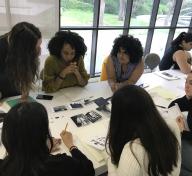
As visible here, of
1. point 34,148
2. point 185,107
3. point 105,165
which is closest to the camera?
point 34,148

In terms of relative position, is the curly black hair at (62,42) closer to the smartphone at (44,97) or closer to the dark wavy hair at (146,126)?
the smartphone at (44,97)

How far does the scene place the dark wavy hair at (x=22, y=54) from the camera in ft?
5.56

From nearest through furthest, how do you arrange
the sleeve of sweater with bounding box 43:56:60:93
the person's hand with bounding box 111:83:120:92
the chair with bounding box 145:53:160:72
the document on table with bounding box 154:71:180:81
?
1. the sleeve of sweater with bounding box 43:56:60:93
2. the person's hand with bounding box 111:83:120:92
3. the document on table with bounding box 154:71:180:81
4. the chair with bounding box 145:53:160:72

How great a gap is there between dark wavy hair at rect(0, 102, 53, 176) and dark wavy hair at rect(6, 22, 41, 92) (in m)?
0.87

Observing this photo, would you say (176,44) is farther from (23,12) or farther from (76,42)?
(23,12)

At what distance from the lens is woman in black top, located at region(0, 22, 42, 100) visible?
1696 mm

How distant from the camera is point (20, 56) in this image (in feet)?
5.59

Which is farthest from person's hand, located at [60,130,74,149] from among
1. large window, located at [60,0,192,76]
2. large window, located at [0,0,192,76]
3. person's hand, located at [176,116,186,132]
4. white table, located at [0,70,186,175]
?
large window, located at [60,0,192,76]

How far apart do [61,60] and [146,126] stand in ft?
4.45

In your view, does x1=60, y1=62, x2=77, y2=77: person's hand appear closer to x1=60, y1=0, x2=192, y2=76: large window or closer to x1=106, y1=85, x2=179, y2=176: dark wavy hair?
x1=106, y1=85, x2=179, y2=176: dark wavy hair

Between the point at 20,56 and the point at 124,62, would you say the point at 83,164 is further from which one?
the point at 124,62

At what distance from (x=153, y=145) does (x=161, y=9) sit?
4.10 m

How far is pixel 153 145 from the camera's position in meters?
1.02

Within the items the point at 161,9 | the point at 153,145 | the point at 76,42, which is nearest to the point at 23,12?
the point at 76,42
